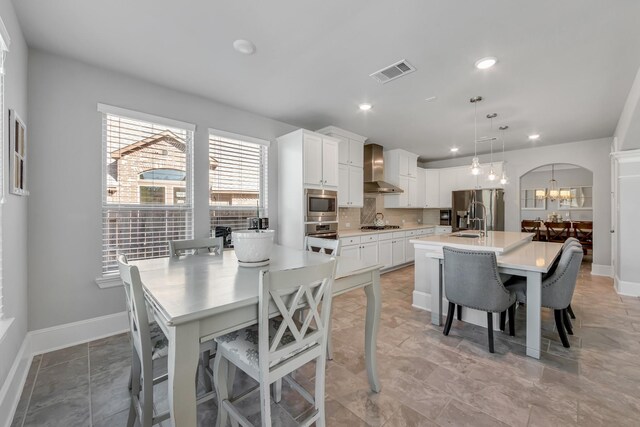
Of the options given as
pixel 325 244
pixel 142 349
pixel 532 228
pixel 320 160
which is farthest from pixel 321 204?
pixel 532 228

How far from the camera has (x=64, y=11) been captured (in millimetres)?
1948

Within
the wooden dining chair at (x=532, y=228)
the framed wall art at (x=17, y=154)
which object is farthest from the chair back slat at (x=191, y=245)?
the wooden dining chair at (x=532, y=228)

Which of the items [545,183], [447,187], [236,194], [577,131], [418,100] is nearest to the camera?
[418,100]

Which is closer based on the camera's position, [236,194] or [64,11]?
[64,11]

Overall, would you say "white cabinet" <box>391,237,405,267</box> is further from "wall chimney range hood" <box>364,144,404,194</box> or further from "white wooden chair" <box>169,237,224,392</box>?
"white wooden chair" <box>169,237,224,392</box>

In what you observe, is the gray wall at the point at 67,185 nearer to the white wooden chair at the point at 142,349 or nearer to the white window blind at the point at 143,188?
the white window blind at the point at 143,188

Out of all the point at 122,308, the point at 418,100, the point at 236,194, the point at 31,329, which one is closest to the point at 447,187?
the point at 418,100

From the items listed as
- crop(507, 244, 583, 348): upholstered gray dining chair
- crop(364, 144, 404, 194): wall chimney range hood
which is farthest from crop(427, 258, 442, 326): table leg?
crop(364, 144, 404, 194): wall chimney range hood

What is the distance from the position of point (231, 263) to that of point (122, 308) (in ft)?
5.87

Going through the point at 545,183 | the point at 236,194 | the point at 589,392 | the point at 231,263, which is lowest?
the point at 589,392

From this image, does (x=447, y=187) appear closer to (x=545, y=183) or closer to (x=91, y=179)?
(x=545, y=183)

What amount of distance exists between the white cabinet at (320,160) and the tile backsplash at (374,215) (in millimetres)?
1257

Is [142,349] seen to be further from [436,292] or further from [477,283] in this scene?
[436,292]

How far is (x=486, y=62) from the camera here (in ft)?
8.29
